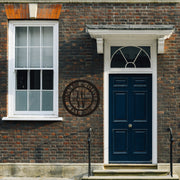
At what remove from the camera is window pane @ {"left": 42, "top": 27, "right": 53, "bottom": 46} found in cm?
1011

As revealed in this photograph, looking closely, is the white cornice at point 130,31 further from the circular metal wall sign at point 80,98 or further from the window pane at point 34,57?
the window pane at point 34,57

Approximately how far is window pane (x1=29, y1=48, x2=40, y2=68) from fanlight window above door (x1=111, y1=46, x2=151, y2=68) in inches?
74.5

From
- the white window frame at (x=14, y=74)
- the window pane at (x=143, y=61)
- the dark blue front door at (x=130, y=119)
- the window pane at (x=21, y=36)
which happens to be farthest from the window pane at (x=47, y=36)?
the window pane at (x=143, y=61)

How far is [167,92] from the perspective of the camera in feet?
32.4

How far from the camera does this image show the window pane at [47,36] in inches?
398

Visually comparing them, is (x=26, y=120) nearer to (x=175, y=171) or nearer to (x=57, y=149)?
(x=57, y=149)

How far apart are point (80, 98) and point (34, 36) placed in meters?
1.99

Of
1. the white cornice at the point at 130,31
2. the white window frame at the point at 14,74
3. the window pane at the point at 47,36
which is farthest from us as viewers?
the window pane at the point at 47,36

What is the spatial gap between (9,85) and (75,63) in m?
1.76

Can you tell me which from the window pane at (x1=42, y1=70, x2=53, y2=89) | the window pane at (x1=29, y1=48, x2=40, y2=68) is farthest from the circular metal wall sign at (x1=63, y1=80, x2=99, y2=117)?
the window pane at (x1=29, y1=48, x2=40, y2=68)

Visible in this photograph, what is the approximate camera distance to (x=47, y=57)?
398 inches

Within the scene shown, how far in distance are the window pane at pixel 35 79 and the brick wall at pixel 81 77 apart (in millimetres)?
596

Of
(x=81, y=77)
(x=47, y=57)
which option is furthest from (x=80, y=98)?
(x=47, y=57)

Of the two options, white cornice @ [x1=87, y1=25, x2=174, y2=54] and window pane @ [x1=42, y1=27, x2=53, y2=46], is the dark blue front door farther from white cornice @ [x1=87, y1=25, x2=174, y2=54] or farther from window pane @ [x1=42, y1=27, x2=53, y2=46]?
window pane @ [x1=42, y1=27, x2=53, y2=46]
